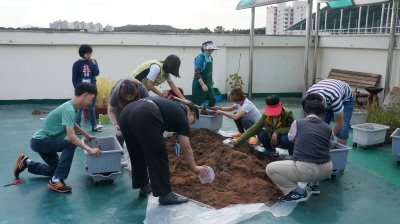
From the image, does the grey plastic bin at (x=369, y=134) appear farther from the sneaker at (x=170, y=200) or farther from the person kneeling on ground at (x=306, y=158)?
A: the sneaker at (x=170, y=200)

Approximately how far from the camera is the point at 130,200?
371 cm

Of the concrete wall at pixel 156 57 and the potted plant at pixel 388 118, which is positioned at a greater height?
the concrete wall at pixel 156 57

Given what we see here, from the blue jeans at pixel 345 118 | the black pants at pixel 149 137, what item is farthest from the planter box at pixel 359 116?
the black pants at pixel 149 137

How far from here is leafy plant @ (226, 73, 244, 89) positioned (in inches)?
380

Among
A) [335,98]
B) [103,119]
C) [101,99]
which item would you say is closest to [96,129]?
[103,119]

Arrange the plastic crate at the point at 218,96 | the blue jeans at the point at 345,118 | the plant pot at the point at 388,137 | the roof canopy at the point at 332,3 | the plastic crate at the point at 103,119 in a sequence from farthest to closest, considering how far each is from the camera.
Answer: the plastic crate at the point at 218,96 < the roof canopy at the point at 332,3 < the plastic crate at the point at 103,119 < the plant pot at the point at 388,137 < the blue jeans at the point at 345,118

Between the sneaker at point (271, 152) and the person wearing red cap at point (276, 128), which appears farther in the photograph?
the sneaker at point (271, 152)

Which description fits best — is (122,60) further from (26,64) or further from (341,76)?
(341,76)

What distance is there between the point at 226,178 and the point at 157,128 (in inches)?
45.1

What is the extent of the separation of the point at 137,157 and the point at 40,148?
1.14 m

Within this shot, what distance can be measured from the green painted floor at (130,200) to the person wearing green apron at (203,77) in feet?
7.43

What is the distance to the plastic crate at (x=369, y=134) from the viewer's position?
5324 mm

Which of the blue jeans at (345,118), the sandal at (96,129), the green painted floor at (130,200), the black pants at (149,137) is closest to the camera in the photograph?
the black pants at (149,137)

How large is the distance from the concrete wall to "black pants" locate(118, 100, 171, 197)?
6.25m
